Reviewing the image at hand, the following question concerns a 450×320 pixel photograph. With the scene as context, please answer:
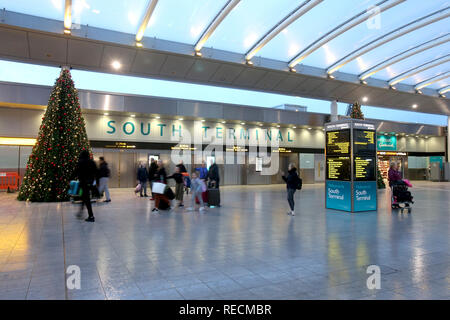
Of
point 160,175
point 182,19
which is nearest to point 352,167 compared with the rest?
point 160,175

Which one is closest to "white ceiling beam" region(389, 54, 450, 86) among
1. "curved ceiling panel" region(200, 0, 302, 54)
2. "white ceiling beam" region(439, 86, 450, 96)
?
"white ceiling beam" region(439, 86, 450, 96)

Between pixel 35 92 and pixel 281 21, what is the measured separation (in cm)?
1377

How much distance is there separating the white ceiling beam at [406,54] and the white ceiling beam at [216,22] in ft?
36.9

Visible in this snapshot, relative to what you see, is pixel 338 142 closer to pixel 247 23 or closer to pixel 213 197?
pixel 213 197

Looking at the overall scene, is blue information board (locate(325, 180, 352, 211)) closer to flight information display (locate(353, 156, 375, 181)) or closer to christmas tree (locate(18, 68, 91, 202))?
flight information display (locate(353, 156, 375, 181))

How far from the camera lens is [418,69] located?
2030 centimetres

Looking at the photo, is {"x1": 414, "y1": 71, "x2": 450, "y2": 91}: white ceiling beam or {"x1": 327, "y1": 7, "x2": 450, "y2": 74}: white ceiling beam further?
{"x1": 414, "y1": 71, "x2": 450, "y2": 91}: white ceiling beam

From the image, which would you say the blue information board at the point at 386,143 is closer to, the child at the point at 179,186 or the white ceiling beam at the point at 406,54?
the white ceiling beam at the point at 406,54

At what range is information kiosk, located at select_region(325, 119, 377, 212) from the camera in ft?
34.5

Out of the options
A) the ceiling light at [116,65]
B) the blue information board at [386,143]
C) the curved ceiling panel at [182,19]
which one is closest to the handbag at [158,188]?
the curved ceiling panel at [182,19]

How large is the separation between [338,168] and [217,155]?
45.1 ft

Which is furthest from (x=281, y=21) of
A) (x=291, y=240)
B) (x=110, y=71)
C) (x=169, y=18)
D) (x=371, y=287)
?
(x=371, y=287)

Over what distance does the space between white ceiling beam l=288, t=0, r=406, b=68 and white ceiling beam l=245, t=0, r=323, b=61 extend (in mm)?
2697
